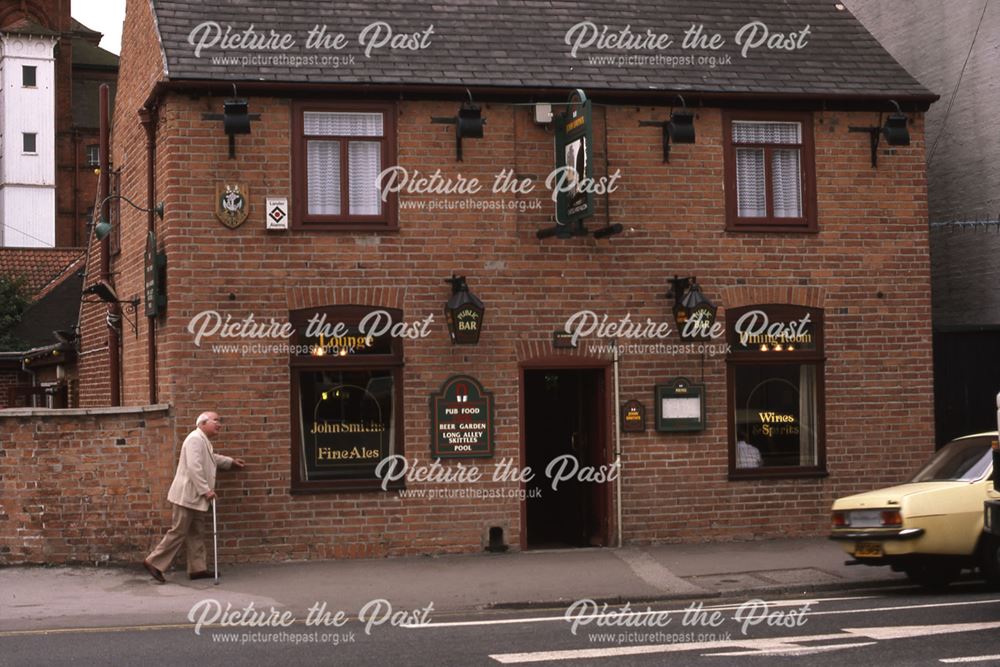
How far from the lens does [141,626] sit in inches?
458

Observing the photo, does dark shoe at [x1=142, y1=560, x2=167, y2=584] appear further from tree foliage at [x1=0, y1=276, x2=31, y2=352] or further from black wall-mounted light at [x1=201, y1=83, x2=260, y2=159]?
tree foliage at [x1=0, y1=276, x2=31, y2=352]

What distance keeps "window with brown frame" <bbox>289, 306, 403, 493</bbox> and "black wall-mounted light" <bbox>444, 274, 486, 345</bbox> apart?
661mm

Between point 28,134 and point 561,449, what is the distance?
53.3m

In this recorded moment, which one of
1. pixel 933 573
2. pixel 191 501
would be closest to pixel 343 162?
pixel 191 501

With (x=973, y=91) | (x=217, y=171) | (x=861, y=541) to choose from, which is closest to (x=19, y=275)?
(x=217, y=171)

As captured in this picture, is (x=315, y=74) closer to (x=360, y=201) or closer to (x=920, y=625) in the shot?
(x=360, y=201)

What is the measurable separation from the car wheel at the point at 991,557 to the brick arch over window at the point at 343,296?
7.03 meters

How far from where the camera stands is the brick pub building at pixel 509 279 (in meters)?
15.0

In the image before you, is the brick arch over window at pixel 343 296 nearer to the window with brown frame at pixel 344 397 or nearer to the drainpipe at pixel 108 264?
the window with brown frame at pixel 344 397

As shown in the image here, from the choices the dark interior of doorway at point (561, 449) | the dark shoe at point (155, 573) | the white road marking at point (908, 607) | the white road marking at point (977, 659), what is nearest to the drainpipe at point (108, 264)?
the dark shoe at point (155, 573)

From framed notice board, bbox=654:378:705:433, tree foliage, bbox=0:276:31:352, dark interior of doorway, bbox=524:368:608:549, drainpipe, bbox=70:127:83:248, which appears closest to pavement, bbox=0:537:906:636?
dark interior of doorway, bbox=524:368:608:549

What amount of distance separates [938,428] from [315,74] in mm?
9937

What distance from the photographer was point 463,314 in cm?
1521

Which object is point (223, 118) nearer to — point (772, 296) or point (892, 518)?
point (772, 296)
